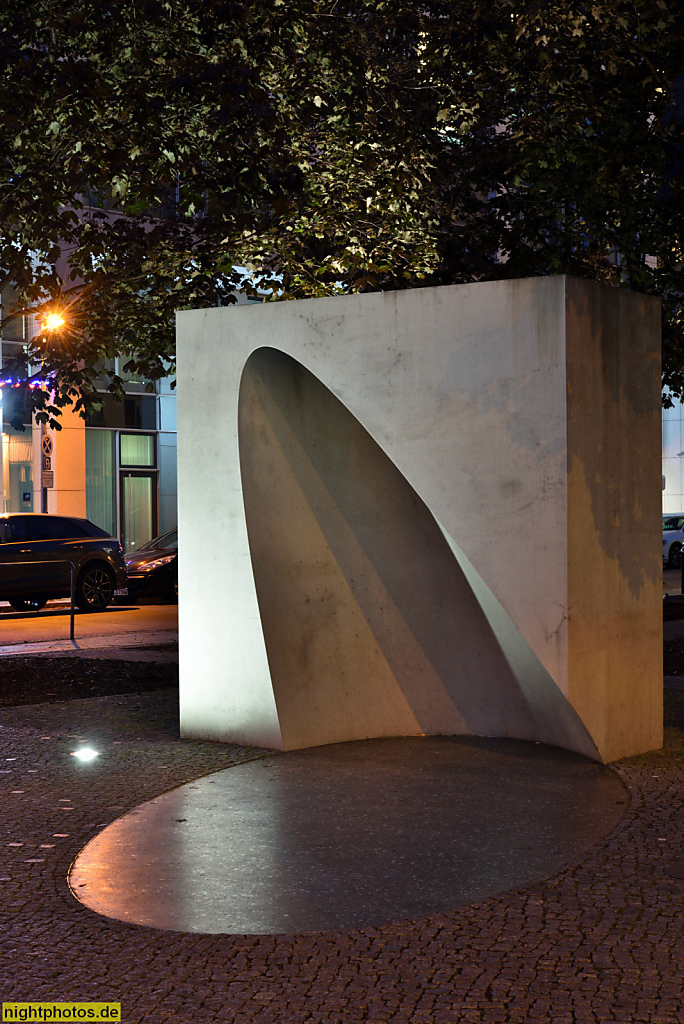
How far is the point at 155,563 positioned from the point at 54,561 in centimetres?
282

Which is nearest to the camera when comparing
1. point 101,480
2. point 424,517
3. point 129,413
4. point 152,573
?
point 424,517

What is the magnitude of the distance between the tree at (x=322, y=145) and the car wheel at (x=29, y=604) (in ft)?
20.6

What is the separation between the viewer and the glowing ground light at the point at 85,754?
7699mm

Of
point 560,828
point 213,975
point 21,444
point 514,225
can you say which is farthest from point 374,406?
point 21,444

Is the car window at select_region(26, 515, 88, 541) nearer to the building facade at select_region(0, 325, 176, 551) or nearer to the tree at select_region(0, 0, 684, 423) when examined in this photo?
the building facade at select_region(0, 325, 176, 551)

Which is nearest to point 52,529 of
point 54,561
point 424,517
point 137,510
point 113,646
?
point 54,561

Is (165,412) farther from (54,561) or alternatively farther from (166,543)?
(54,561)

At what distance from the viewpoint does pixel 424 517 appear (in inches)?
335

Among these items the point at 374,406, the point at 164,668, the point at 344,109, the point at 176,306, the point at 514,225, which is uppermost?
the point at 344,109

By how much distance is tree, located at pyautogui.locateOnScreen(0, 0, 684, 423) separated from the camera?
35.6 ft

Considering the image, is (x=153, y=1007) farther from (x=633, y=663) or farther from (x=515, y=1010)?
(x=633, y=663)

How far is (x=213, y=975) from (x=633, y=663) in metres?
4.28

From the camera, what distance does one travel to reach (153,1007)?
385 centimetres

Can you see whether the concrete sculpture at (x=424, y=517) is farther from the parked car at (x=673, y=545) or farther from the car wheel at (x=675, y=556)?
the car wheel at (x=675, y=556)
